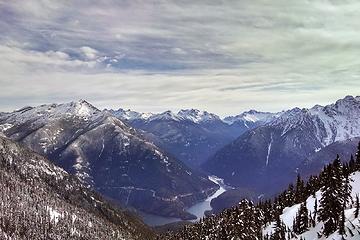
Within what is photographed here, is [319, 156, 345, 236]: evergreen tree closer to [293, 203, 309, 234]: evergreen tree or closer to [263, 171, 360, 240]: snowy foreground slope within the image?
[263, 171, 360, 240]: snowy foreground slope

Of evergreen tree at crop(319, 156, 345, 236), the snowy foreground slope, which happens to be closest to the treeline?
evergreen tree at crop(319, 156, 345, 236)

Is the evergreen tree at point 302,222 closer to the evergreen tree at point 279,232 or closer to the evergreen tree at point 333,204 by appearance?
the evergreen tree at point 279,232

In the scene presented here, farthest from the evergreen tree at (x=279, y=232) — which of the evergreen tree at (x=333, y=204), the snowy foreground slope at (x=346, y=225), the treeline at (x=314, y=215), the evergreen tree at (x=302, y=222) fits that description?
the evergreen tree at (x=333, y=204)

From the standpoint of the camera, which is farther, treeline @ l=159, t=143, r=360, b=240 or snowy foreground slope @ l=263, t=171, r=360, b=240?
treeline @ l=159, t=143, r=360, b=240

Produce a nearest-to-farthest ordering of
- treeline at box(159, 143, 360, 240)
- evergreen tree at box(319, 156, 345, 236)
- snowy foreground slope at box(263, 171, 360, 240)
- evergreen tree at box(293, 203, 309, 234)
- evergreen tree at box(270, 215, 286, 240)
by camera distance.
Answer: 1. snowy foreground slope at box(263, 171, 360, 240)
2. evergreen tree at box(319, 156, 345, 236)
3. treeline at box(159, 143, 360, 240)
4. evergreen tree at box(293, 203, 309, 234)
5. evergreen tree at box(270, 215, 286, 240)

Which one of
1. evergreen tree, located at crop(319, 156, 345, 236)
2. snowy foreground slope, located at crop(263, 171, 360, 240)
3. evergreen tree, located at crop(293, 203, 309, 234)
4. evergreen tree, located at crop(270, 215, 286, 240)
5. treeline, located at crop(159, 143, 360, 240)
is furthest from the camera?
evergreen tree, located at crop(270, 215, 286, 240)

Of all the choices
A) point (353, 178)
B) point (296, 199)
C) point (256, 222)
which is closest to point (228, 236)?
point (256, 222)

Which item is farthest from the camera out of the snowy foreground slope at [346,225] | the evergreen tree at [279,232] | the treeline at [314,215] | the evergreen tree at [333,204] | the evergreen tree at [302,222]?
the evergreen tree at [279,232]

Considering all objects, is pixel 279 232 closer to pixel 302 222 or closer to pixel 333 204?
pixel 302 222

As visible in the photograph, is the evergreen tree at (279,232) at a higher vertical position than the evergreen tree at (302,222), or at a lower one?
lower

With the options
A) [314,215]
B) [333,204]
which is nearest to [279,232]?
[314,215]

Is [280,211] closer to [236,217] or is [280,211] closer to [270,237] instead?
[236,217]
